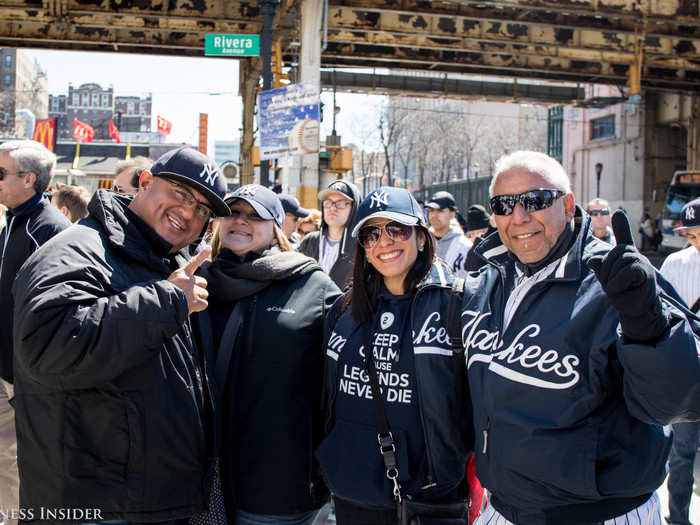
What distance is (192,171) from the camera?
2492mm

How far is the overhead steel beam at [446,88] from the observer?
24953 millimetres

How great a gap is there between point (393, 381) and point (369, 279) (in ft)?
1.78

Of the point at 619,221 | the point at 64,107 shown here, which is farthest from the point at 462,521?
the point at 64,107

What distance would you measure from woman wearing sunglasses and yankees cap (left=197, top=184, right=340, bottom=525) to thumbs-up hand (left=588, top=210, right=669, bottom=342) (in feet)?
4.87

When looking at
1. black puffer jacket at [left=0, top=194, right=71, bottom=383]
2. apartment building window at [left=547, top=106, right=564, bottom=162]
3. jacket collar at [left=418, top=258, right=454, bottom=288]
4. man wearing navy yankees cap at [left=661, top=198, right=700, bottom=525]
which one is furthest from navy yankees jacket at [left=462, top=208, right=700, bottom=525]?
apartment building window at [left=547, top=106, right=564, bottom=162]

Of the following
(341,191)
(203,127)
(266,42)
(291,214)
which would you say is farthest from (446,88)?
(341,191)

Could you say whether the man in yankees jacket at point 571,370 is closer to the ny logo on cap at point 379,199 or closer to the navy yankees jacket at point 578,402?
the navy yankees jacket at point 578,402

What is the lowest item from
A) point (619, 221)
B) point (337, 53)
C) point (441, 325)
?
point (441, 325)

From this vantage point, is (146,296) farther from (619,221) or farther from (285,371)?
(619,221)

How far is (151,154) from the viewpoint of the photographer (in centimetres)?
5622

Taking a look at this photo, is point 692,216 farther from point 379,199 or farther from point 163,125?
point 163,125

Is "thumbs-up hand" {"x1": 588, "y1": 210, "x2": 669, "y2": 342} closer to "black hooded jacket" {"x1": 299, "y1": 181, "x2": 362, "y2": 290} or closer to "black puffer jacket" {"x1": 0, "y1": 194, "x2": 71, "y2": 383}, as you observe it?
"black hooded jacket" {"x1": 299, "y1": 181, "x2": 362, "y2": 290}

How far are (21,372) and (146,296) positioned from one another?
58cm

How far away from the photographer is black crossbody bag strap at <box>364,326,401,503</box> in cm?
243
